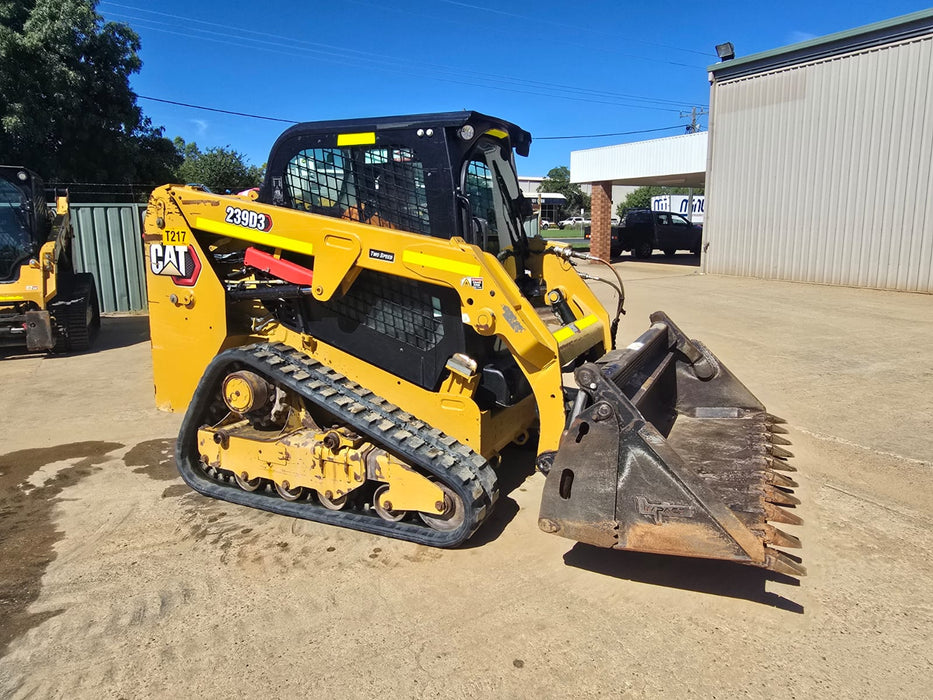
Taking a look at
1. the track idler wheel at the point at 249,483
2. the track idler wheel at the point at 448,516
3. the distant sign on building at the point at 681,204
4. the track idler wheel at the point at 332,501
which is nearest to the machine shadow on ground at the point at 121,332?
the track idler wheel at the point at 249,483

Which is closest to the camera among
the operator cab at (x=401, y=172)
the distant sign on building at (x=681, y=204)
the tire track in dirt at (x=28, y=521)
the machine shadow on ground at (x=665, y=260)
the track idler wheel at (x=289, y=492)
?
the tire track in dirt at (x=28, y=521)

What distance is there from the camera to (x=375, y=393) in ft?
13.1

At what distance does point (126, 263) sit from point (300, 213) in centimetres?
1035

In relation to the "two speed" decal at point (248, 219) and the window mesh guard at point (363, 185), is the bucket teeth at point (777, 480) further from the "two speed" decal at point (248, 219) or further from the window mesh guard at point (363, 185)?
the "two speed" decal at point (248, 219)

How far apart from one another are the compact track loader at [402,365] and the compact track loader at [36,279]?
16.8 ft

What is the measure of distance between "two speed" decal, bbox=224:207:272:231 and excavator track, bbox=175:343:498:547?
0.73 meters

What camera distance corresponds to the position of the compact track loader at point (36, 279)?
825cm

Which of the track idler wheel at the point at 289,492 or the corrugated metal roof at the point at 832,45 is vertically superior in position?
the corrugated metal roof at the point at 832,45

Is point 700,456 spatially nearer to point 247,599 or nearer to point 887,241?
point 247,599

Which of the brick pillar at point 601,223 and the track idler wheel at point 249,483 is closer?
the track idler wheel at point 249,483

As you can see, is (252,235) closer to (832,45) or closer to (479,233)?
(479,233)

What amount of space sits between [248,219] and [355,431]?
56.8 inches

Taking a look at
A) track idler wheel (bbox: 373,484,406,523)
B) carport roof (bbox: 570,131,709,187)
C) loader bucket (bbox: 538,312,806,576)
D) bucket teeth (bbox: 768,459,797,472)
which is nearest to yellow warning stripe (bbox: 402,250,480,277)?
loader bucket (bbox: 538,312,806,576)

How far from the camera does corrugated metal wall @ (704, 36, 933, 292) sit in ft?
44.4
